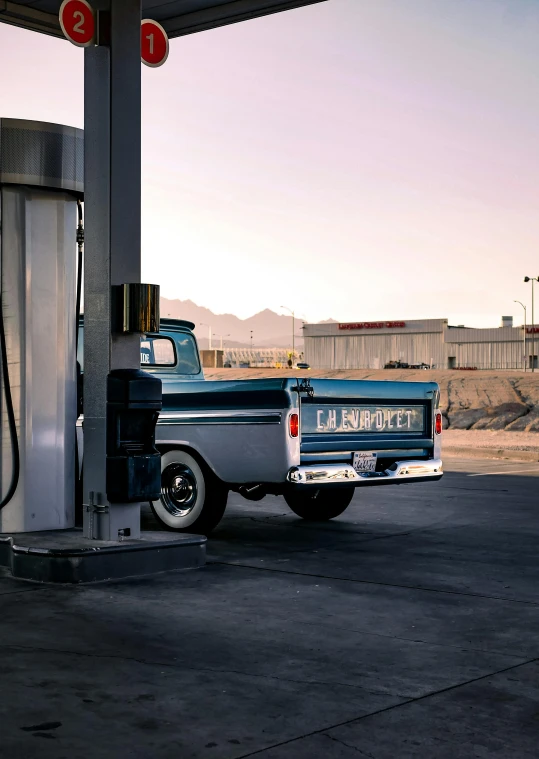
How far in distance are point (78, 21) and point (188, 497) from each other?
14.4ft

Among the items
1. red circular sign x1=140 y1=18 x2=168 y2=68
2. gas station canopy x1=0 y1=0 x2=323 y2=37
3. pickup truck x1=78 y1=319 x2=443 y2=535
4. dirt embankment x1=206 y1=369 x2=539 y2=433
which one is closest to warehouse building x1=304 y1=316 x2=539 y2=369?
dirt embankment x1=206 y1=369 x2=539 y2=433

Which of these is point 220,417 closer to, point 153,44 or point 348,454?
point 348,454

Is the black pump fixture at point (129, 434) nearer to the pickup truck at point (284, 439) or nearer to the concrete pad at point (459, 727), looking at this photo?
the pickup truck at point (284, 439)

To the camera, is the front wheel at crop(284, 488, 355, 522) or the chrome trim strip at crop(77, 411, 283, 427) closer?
the chrome trim strip at crop(77, 411, 283, 427)

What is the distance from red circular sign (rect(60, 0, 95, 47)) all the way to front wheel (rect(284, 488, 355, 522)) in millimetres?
5427

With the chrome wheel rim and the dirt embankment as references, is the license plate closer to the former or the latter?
the chrome wheel rim

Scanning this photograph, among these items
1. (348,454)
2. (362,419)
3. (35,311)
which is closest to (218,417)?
(348,454)

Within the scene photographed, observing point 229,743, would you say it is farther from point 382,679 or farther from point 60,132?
point 60,132

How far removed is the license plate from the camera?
373 inches

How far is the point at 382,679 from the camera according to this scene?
5.06 meters

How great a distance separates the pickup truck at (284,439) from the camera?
Result: 898 centimetres

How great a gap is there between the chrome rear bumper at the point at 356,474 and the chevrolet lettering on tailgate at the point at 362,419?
360mm

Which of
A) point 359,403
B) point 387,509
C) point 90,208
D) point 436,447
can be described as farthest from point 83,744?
point 387,509

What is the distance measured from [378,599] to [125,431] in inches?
87.8
